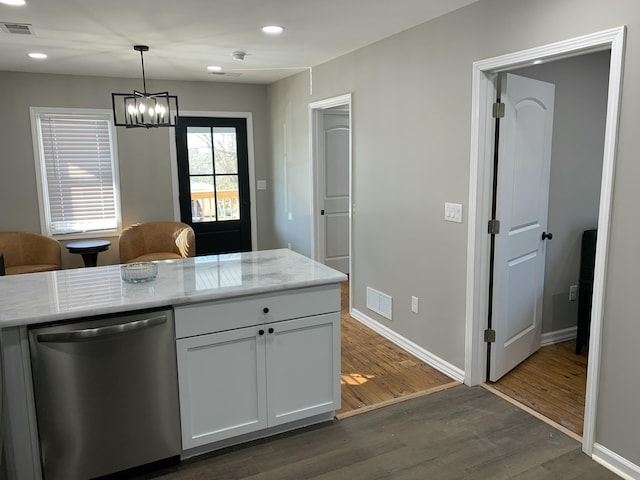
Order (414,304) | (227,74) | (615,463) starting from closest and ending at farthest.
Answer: (615,463)
(414,304)
(227,74)

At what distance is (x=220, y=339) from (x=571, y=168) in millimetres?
2920

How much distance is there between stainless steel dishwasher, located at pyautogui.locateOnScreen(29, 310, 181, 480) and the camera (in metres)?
2.01

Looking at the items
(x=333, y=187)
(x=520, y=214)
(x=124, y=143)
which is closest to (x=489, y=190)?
(x=520, y=214)

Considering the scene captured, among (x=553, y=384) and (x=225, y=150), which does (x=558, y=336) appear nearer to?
(x=553, y=384)

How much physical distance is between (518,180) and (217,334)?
2072mm

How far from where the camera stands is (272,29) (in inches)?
134

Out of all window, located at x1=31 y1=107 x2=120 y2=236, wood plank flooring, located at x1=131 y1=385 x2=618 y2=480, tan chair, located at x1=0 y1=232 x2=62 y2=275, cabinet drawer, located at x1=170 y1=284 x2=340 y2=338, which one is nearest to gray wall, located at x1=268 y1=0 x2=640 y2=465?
wood plank flooring, located at x1=131 y1=385 x2=618 y2=480

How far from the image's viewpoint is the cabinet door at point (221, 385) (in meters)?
2.28

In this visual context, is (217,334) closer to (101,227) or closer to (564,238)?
(564,238)

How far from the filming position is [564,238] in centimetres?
375

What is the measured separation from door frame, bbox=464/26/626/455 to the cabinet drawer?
39.9 inches

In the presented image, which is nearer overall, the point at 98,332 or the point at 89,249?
the point at 98,332

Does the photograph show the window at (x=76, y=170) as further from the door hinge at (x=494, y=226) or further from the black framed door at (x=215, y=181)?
the door hinge at (x=494, y=226)

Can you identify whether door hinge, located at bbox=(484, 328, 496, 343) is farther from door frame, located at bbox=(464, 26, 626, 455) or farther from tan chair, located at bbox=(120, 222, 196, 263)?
tan chair, located at bbox=(120, 222, 196, 263)
